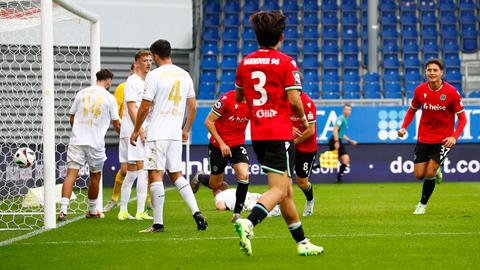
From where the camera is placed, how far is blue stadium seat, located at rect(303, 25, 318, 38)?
99.5ft

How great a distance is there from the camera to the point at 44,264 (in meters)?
7.66

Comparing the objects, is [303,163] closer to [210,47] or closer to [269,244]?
[269,244]

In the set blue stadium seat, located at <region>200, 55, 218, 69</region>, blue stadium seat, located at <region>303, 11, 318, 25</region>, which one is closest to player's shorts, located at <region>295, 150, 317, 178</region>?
blue stadium seat, located at <region>200, 55, 218, 69</region>

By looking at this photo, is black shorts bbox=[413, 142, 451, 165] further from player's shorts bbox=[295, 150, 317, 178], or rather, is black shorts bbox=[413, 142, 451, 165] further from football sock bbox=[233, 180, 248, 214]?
football sock bbox=[233, 180, 248, 214]

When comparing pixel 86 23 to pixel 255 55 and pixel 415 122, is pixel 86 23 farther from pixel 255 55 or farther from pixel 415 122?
pixel 415 122

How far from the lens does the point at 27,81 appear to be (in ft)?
45.5

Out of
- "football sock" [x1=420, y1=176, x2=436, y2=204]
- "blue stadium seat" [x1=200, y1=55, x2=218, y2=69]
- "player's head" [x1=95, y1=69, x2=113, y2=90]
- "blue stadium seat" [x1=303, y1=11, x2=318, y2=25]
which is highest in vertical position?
"blue stadium seat" [x1=303, y1=11, x2=318, y2=25]

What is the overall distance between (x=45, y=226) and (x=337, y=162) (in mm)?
15397

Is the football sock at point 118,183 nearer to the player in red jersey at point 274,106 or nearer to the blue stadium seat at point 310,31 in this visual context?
the player in red jersey at point 274,106

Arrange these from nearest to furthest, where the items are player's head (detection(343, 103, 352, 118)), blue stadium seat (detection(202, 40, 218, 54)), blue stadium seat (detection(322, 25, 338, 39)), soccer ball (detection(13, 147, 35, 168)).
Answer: soccer ball (detection(13, 147, 35, 168))
player's head (detection(343, 103, 352, 118))
blue stadium seat (detection(202, 40, 218, 54))
blue stadium seat (detection(322, 25, 338, 39))

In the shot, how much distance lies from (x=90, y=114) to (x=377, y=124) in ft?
45.9

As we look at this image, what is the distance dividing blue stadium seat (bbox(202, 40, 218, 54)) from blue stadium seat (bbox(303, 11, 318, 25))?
9.69 ft

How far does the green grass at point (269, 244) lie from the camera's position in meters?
7.53

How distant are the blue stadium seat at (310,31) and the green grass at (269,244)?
16620mm
